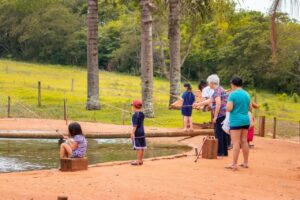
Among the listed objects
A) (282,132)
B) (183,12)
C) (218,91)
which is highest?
(183,12)

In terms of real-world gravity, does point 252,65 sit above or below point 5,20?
below

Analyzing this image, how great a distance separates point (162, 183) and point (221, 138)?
4455 mm

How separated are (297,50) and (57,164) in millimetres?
37364

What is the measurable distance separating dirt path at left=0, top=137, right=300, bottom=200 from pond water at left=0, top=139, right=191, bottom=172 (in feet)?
6.51

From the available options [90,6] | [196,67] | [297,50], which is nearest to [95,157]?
[90,6]

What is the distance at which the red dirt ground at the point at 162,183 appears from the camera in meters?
9.04

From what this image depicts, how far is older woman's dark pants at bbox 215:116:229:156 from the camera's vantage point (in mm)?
14266

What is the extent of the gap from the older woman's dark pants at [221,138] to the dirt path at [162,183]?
105 centimetres

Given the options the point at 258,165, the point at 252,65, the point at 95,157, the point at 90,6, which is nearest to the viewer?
the point at 258,165

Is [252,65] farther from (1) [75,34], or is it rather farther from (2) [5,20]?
(2) [5,20]

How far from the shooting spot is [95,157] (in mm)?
14945

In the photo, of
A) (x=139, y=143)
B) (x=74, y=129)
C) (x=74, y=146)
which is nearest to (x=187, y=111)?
(x=139, y=143)

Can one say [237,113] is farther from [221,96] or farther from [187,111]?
[187,111]

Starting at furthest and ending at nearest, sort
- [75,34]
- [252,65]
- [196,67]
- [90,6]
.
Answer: [75,34], [196,67], [252,65], [90,6]
